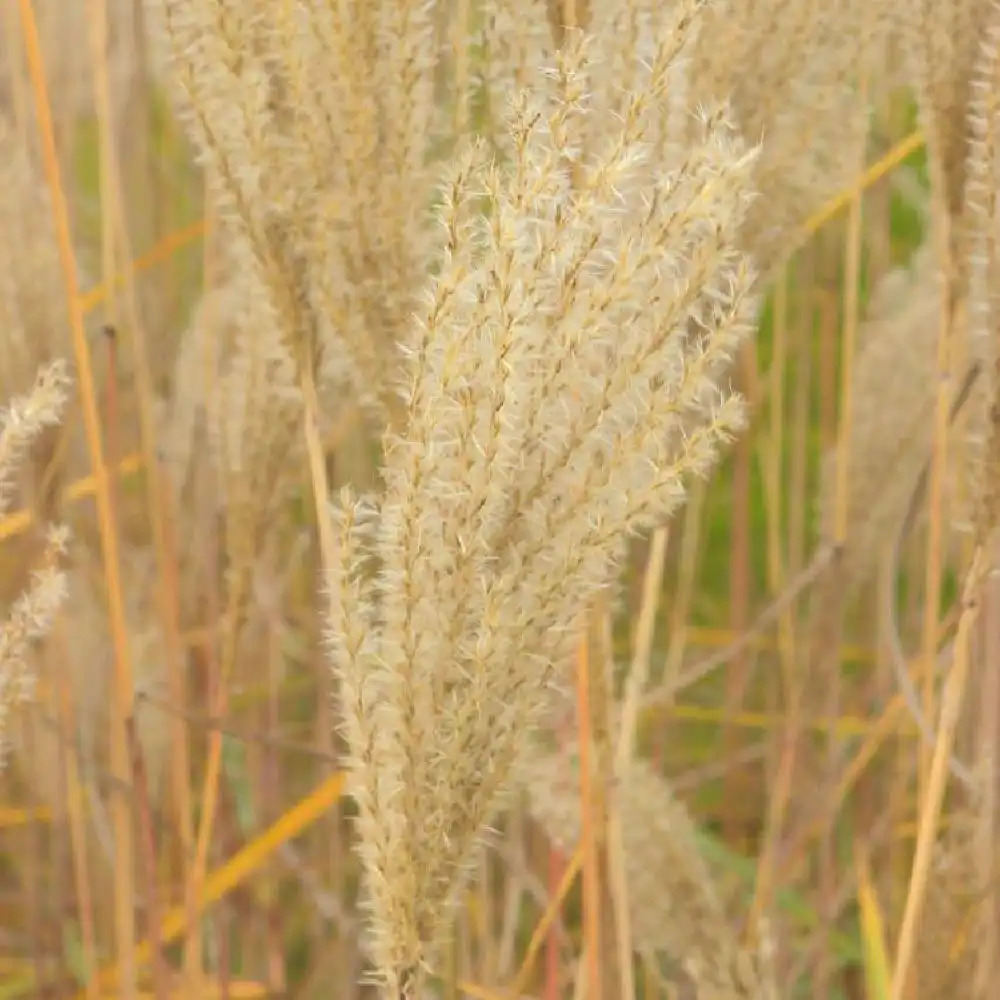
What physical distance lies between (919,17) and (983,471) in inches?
7.2

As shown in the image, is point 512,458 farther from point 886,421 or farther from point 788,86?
point 886,421

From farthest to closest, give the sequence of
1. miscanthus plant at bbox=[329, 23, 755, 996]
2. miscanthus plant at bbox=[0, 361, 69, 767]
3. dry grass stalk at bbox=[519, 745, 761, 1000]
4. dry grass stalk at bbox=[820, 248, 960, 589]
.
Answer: dry grass stalk at bbox=[820, 248, 960, 589], dry grass stalk at bbox=[519, 745, 761, 1000], miscanthus plant at bbox=[0, 361, 69, 767], miscanthus plant at bbox=[329, 23, 755, 996]

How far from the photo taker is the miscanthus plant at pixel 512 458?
346mm

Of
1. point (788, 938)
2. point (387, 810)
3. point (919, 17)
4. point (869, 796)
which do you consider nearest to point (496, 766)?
point (387, 810)

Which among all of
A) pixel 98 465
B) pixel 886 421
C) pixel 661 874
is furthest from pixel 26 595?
pixel 886 421

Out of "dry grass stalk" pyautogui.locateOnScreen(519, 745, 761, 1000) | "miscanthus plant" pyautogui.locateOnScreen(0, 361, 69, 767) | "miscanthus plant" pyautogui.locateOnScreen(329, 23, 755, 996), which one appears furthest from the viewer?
"dry grass stalk" pyautogui.locateOnScreen(519, 745, 761, 1000)

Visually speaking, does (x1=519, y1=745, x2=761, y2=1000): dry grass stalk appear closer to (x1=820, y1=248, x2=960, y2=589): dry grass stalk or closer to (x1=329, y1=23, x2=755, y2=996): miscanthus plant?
(x1=329, y1=23, x2=755, y2=996): miscanthus plant

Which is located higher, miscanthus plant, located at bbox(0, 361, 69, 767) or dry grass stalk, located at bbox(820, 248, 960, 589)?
dry grass stalk, located at bbox(820, 248, 960, 589)

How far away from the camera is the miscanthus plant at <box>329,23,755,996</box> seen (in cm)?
35

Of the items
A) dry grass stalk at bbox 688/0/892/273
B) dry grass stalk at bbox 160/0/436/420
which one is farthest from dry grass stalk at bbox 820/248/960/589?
dry grass stalk at bbox 160/0/436/420

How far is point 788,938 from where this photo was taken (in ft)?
2.98

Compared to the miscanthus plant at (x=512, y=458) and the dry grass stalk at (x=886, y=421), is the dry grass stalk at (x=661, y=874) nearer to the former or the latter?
the miscanthus plant at (x=512, y=458)

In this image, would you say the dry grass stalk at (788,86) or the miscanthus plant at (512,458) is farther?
the dry grass stalk at (788,86)

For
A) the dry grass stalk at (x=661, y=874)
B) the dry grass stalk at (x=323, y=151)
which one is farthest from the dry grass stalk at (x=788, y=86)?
the dry grass stalk at (x=661, y=874)
